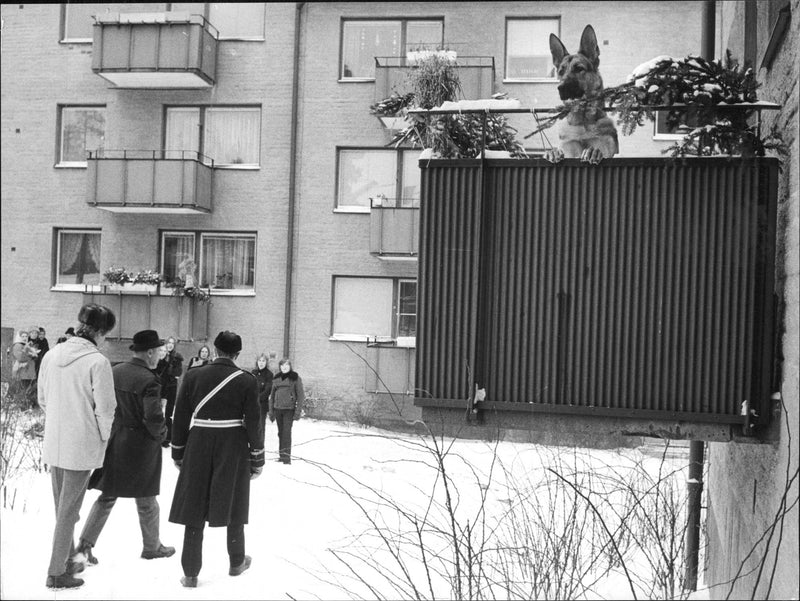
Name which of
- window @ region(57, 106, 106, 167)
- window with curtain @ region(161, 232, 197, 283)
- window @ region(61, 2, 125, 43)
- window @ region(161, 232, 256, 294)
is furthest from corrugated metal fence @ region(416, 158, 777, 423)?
window @ region(61, 2, 125, 43)

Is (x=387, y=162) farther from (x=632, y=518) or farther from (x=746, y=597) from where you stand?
(x=746, y=597)

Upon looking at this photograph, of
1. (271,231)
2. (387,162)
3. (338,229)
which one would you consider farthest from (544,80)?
(271,231)

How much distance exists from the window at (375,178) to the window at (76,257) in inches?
164

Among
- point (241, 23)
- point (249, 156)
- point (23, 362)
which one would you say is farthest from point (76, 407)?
point (241, 23)

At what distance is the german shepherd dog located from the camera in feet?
10.7

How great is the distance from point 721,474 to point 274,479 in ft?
13.9

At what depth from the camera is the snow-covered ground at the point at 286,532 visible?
161 inches

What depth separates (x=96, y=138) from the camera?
1456cm

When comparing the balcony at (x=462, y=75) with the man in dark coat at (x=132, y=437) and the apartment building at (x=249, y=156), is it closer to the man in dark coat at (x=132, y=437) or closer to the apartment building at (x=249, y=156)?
the apartment building at (x=249, y=156)

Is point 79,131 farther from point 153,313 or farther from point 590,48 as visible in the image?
point 590,48

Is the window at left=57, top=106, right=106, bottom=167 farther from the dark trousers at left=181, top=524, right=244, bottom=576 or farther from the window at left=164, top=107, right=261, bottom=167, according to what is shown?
the dark trousers at left=181, top=524, right=244, bottom=576

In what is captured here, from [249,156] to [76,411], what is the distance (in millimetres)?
10581

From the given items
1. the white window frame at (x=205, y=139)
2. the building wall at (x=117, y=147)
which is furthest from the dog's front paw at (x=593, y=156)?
the white window frame at (x=205, y=139)

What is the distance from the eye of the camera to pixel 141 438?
4488 mm
